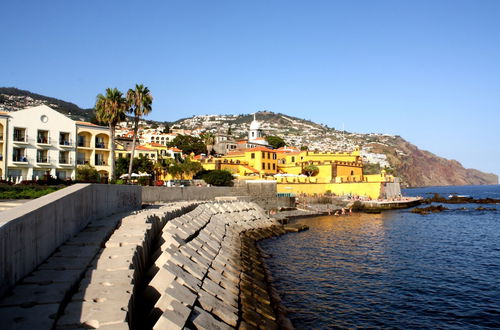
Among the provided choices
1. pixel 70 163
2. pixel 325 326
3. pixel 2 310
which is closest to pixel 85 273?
pixel 2 310

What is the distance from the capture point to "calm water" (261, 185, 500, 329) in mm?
15359

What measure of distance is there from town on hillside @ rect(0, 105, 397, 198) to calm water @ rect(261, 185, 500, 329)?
17581mm

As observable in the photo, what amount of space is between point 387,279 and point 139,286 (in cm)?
1463

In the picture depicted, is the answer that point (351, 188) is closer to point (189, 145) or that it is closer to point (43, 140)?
point (189, 145)

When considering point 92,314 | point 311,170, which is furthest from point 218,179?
point 92,314

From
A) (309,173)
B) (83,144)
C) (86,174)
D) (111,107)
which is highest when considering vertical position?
(111,107)

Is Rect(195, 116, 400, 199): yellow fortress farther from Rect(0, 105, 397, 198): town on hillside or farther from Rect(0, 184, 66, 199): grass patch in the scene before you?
Rect(0, 184, 66, 199): grass patch

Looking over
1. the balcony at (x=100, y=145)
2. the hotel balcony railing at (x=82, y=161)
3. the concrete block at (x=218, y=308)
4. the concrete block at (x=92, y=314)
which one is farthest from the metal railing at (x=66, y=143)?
the concrete block at (x=92, y=314)

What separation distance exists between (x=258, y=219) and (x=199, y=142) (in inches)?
2849

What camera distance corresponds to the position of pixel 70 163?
42844mm

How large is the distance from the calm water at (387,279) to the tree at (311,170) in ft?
135

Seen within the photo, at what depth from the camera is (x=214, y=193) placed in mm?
45281

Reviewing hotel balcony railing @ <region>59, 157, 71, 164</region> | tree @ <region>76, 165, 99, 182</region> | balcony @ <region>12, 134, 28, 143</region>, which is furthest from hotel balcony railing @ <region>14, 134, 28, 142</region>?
tree @ <region>76, 165, 99, 182</region>

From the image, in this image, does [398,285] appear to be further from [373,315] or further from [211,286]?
[211,286]
